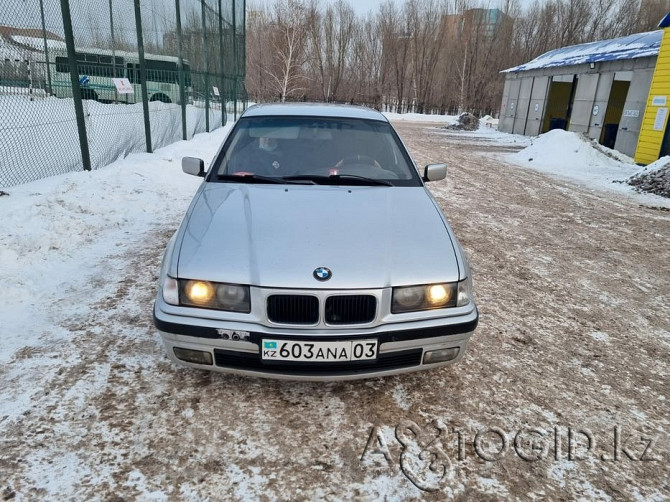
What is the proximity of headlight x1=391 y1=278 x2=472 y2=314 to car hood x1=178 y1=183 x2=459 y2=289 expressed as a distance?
4 centimetres

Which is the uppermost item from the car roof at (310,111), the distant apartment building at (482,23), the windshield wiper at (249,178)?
the distant apartment building at (482,23)

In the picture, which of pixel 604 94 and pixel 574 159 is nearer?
pixel 574 159

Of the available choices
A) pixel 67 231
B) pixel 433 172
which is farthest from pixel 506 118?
pixel 67 231

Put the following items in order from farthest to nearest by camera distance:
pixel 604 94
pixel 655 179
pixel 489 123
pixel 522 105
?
pixel 489 123, pixel 522 105, pixel 604 94, pixel 655 179

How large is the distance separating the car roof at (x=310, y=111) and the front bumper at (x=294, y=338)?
7.31ft

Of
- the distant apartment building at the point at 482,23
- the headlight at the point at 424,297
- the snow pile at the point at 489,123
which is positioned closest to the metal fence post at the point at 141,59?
the headlight at the point at 424,297

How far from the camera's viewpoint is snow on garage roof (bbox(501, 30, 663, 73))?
15.8 meters

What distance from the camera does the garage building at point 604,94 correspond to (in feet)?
42.1

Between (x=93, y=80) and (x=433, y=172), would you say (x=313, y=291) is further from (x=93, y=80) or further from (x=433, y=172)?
(x=93, y=80)

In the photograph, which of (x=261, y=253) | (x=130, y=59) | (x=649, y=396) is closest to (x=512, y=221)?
(x=649, y=396)

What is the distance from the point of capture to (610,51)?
1816cm

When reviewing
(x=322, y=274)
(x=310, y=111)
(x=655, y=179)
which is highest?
(x=310, y=111)

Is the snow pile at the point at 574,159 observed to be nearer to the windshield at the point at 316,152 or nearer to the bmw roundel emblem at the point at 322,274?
the windshield at the point at 316,152

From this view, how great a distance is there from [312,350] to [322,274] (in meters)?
0.37
